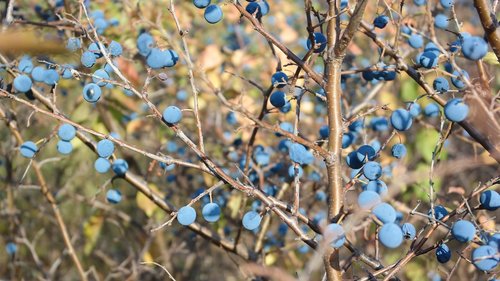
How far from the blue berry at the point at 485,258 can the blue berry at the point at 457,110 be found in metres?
0.26

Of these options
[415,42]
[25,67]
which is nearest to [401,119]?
[415,42]

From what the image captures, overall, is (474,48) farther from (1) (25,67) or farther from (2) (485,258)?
(1) (25,67)

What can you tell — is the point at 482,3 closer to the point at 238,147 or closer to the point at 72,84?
the point at 238,147

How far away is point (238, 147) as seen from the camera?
2.69 m

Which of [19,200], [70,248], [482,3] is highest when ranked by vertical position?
[482,3]

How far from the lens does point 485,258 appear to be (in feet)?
3.97

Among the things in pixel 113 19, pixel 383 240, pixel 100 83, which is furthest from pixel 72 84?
pixel 383 240

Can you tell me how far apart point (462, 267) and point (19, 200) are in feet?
8.47

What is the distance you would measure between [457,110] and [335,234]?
0.35 metres

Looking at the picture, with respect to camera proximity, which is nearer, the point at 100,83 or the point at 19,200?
the point at 100,83

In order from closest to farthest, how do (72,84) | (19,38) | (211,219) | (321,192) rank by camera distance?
(19,38) < (211,219) < (321,192) < (72,84)

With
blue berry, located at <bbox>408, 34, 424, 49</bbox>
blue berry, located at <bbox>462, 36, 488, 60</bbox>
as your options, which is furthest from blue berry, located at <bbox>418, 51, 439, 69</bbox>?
blue berry, located at <bbox>408, 34, 424, 49</bbox>

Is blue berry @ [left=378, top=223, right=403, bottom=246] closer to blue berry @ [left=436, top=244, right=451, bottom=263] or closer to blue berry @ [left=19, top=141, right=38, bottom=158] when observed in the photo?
blue berry @ [left=436, top=244, right=451, bottom=263]

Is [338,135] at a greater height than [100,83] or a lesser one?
greater
